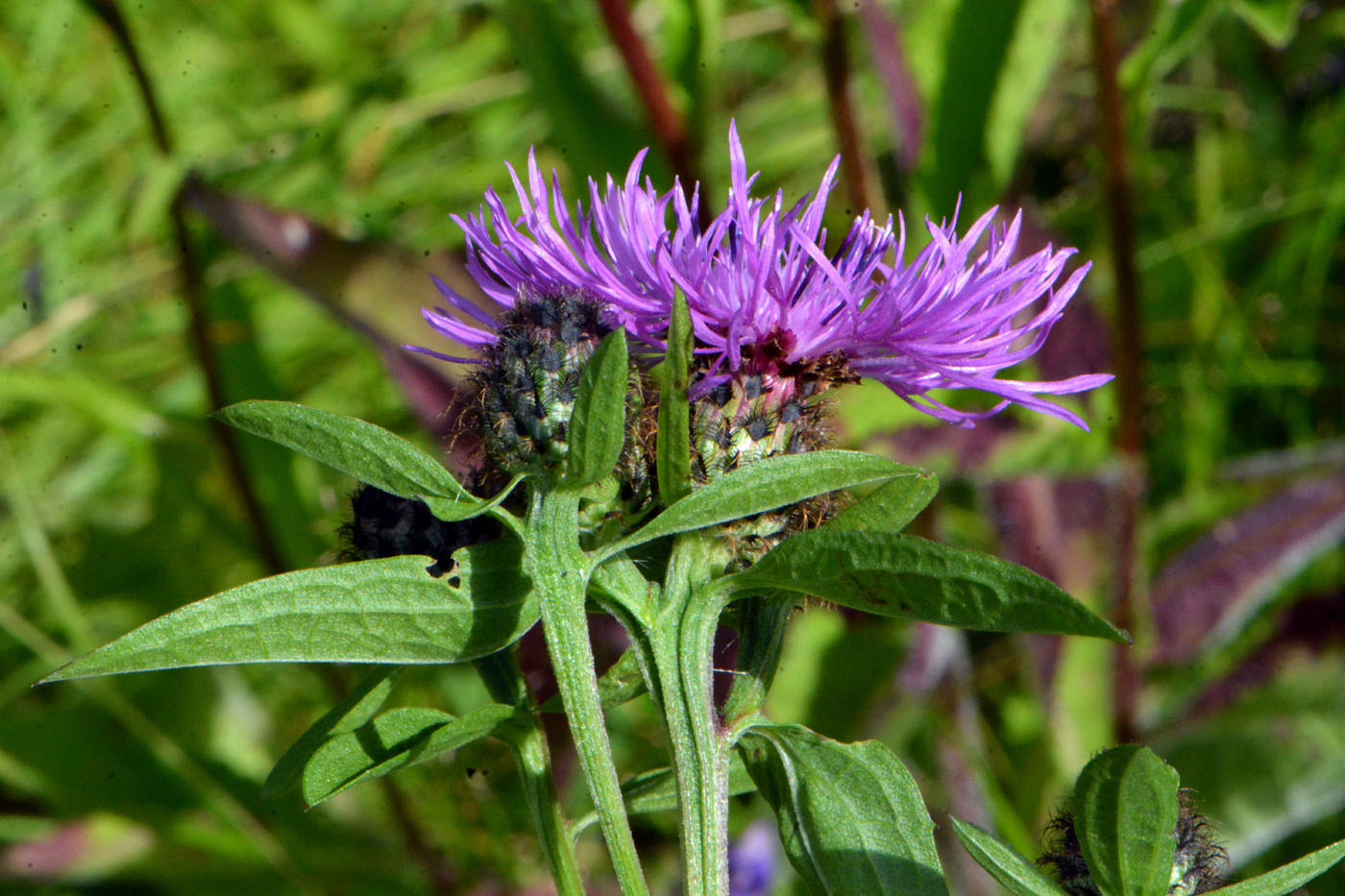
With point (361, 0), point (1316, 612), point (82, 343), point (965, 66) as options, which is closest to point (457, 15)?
point (361, 0)

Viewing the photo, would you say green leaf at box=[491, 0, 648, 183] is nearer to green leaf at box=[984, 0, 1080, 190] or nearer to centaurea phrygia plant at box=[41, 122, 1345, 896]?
green leaf at box=[984, 0, 1080, 190]

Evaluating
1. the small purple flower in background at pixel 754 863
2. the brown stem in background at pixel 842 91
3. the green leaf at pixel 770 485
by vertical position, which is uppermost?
the brown stem in background at pixel 842 91

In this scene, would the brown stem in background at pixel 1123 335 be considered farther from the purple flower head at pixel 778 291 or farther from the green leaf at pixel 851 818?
the green leaf at pixel 851 818

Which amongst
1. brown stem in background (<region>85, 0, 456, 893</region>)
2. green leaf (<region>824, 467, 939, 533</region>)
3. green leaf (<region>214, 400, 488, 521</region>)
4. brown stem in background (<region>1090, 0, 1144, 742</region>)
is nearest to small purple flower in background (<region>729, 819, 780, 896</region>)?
brown stem in background (<region>85, 0, 456, 893</region>)

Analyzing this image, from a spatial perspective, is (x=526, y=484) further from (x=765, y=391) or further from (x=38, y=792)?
(x=38, y=792)

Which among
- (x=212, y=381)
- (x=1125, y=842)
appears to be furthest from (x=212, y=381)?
(x=1125, y=842)

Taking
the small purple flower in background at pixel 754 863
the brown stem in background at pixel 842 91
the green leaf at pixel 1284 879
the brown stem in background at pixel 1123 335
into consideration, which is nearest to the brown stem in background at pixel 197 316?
the small purple flower in background at pixel 754 863
